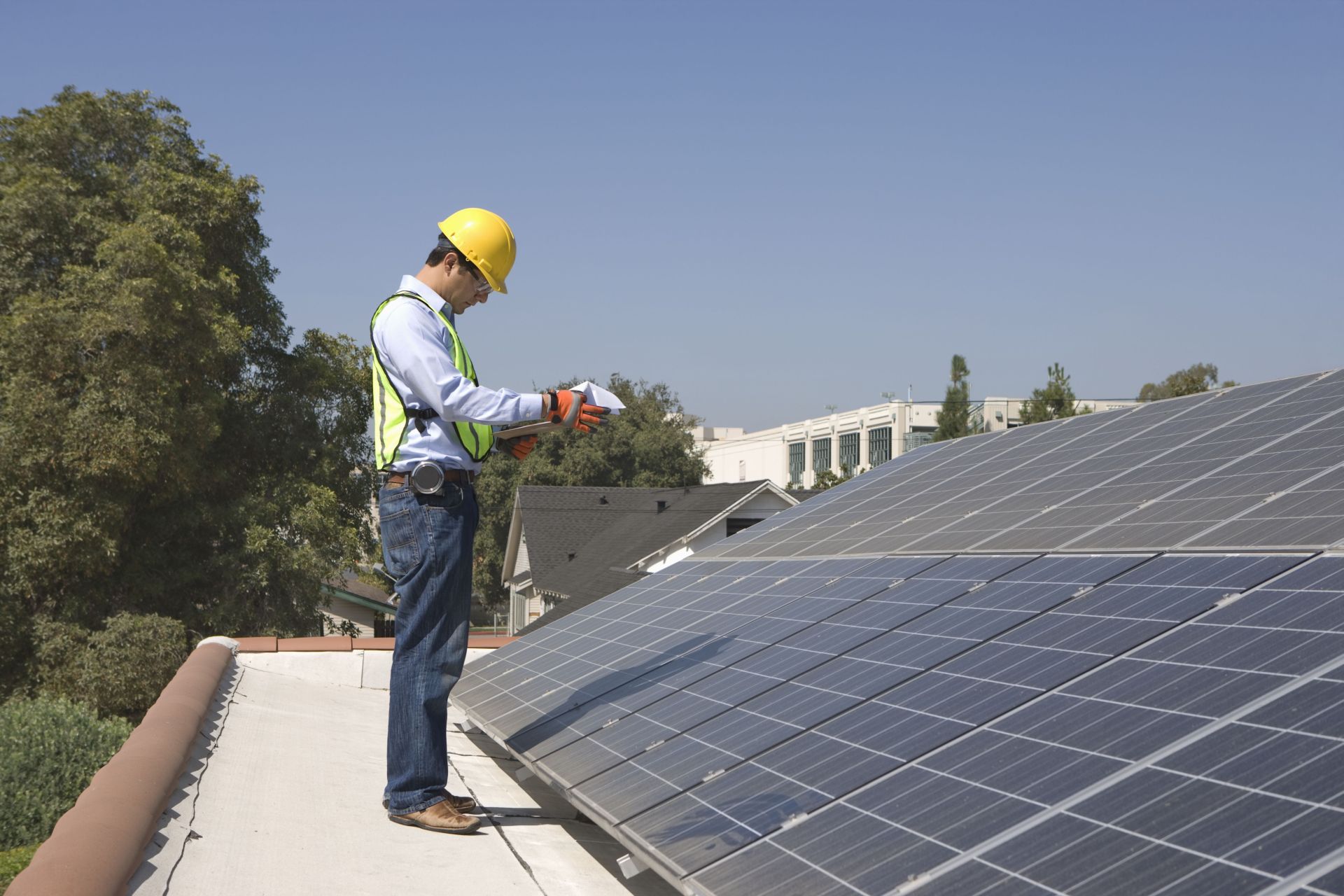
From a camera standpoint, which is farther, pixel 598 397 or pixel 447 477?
pixel 598 397

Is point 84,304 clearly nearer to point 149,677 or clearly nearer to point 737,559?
point 149,677

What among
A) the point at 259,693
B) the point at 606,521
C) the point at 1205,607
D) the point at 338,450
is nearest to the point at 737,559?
the point at 259,693

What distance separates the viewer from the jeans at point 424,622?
4664mm

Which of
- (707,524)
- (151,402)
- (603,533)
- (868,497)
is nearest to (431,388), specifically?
(868,497)

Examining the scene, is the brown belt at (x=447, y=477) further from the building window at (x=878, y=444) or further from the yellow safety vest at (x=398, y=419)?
the building window at (x=878, y=444)

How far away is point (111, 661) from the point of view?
2295 cm

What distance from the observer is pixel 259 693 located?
322 inches

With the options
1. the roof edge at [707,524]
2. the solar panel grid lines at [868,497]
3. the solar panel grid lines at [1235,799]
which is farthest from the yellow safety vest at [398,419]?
the roof edge at [707,524]

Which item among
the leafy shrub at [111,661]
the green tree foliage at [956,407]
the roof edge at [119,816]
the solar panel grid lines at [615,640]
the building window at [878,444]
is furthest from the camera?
the building window at [878,444]

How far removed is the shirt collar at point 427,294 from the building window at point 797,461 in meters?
99.8

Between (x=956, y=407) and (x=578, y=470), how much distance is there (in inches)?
966

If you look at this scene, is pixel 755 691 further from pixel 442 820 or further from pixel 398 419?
pixel 398 419

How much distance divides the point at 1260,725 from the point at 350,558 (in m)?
25.8

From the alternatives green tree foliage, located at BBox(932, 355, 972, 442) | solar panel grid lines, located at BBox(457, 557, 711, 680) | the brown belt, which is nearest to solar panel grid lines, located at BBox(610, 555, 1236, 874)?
the brown belt
